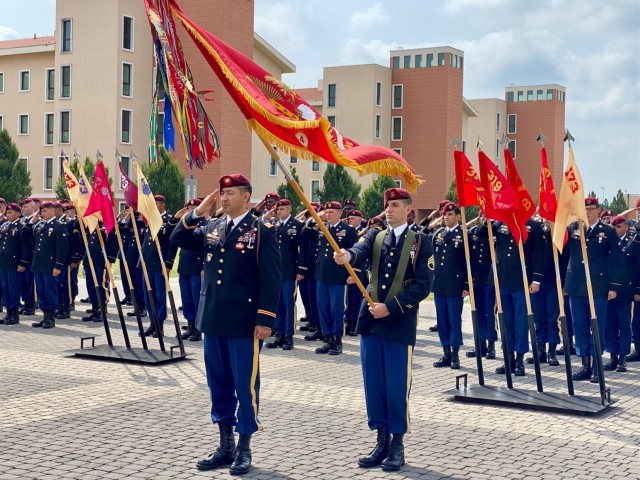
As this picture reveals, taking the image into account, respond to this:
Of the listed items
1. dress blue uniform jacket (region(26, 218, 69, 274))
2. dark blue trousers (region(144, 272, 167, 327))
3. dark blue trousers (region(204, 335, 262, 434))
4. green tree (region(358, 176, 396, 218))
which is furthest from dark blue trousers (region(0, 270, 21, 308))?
green tree (region(358, 176, 396, 218))

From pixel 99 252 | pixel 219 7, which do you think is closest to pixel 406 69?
pixel 219 7

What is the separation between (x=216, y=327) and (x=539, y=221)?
6.43m

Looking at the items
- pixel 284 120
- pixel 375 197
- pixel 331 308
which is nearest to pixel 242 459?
pixel 284 120

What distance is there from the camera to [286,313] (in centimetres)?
1363

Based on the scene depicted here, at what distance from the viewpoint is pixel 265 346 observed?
45.6 feet

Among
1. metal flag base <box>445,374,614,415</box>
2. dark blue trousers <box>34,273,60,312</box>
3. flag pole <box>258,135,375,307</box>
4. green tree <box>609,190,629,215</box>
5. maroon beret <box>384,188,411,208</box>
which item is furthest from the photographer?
green tree <box>609,190,629,215</box>

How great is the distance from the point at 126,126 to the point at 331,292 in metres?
39.8

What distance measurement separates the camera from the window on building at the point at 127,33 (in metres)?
50.7

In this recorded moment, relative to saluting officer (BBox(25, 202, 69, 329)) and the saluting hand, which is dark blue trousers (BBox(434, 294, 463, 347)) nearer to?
the saluting hand

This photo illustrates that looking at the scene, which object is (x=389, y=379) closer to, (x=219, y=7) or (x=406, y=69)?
(x=219, y=7)

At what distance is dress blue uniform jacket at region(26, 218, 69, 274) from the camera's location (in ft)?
52.9

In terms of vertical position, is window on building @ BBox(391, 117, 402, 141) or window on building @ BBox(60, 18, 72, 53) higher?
window on building @ BBox(60, 18, 72, 53)

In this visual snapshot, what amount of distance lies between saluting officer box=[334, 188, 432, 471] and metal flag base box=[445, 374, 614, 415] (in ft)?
7.91

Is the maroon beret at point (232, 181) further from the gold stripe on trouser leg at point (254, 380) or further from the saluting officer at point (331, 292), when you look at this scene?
the saluting officer at point (331, 292)
